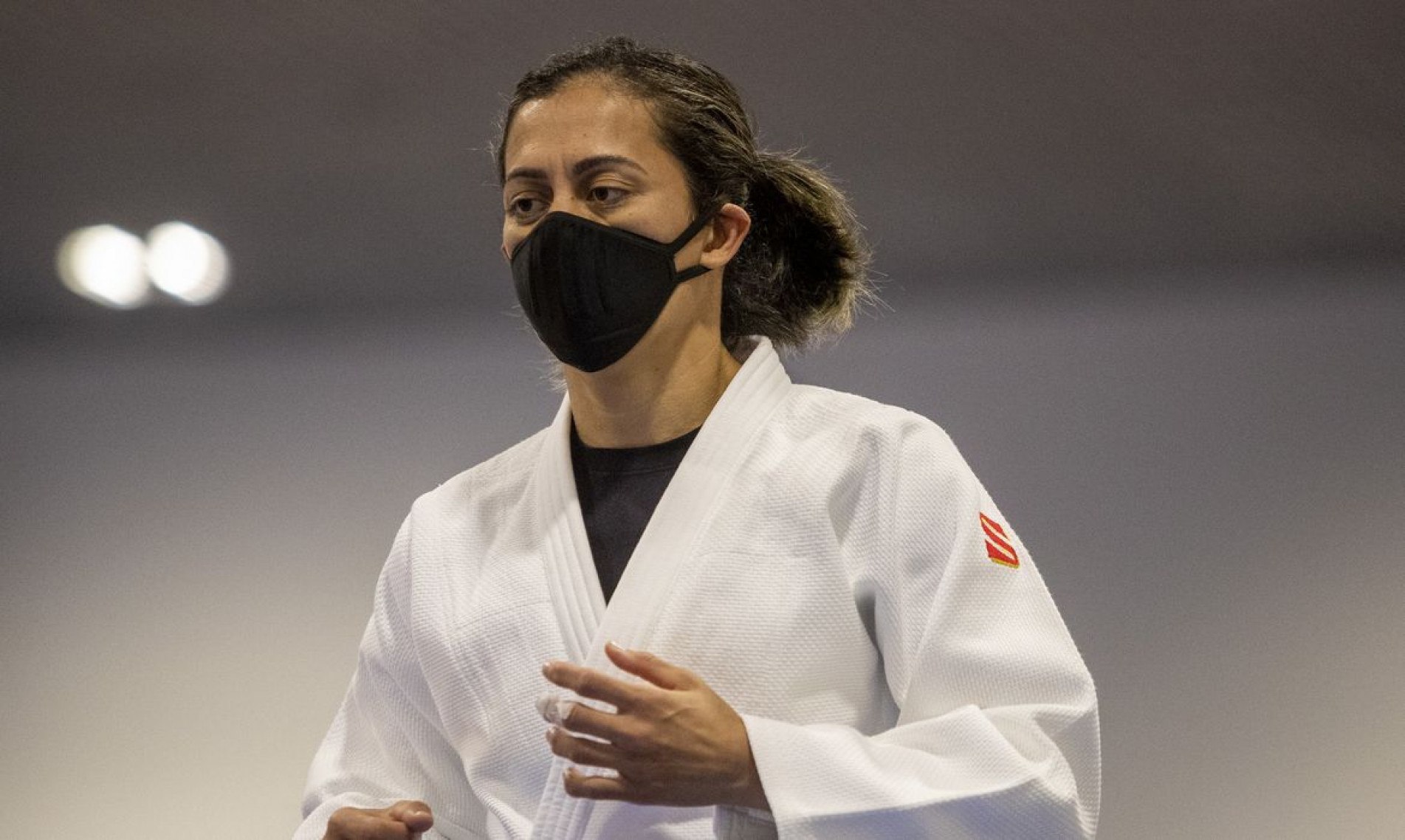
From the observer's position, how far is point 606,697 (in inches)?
45.6

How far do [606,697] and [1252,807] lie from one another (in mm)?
2440

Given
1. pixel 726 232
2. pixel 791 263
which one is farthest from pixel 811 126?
pixel 726 232

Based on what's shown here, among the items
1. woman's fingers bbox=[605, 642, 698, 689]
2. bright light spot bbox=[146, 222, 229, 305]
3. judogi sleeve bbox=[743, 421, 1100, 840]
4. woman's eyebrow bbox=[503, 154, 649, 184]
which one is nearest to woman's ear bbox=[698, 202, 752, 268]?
woman's eyebrow bbox=[503, 154, 649, 184]

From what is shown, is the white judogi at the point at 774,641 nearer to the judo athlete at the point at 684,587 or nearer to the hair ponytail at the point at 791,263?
the judo athlete at the point at 684,587

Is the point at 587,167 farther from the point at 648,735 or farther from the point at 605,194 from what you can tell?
the point at 648,735

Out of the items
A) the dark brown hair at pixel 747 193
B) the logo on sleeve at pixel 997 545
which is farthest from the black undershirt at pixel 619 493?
the logo on sleeve at pixel 997 545

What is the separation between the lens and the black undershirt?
1537 millimetres

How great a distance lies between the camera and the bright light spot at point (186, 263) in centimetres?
354

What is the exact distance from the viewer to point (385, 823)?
1366 mm

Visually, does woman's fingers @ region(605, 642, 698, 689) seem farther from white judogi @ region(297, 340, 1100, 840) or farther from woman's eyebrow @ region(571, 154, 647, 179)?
woman's eyebrow @ region(571, 154, 647, 179)

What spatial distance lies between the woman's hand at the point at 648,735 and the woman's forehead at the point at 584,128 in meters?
0.58

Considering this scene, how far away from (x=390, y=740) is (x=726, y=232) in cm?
69

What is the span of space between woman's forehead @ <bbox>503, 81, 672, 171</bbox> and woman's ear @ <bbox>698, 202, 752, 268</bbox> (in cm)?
10

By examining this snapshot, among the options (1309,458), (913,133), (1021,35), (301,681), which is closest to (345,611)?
(301,681)
